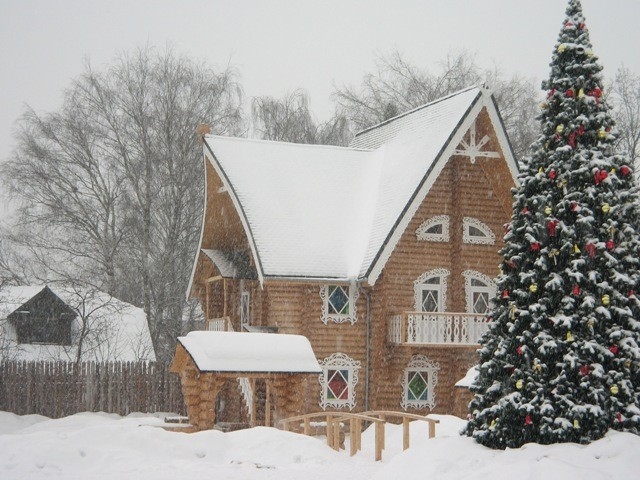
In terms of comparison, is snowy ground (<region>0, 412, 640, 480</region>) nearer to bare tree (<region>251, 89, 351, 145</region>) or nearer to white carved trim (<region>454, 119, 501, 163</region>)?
white carved trim (<region>454, 119, 501, 163</region>)

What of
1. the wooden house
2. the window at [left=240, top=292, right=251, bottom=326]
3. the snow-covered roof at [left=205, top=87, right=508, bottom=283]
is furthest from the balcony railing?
the window at [left=240, top=292, right=251, bottom=326]

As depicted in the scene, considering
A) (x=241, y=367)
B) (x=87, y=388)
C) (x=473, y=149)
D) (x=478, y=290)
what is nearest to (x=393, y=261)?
(x=478, y=290)

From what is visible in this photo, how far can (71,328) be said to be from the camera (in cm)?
3994

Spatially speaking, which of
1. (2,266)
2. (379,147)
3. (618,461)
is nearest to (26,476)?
(618,461)

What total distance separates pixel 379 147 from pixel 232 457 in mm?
16902

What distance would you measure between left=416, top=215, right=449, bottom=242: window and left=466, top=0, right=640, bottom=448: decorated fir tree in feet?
43.6

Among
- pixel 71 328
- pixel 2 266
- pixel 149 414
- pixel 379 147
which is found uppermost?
pixel 379 147

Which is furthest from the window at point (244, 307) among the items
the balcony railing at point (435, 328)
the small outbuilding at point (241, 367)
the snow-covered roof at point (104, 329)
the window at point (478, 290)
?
the snow-covered roof at point (104, 329)

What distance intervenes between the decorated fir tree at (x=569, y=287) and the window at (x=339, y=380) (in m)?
13.0

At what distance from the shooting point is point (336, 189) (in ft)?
102

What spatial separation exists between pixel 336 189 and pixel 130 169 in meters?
15.6

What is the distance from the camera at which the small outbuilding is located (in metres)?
24.3

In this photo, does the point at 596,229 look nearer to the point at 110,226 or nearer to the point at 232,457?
the point at 232,457

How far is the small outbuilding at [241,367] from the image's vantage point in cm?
2427
